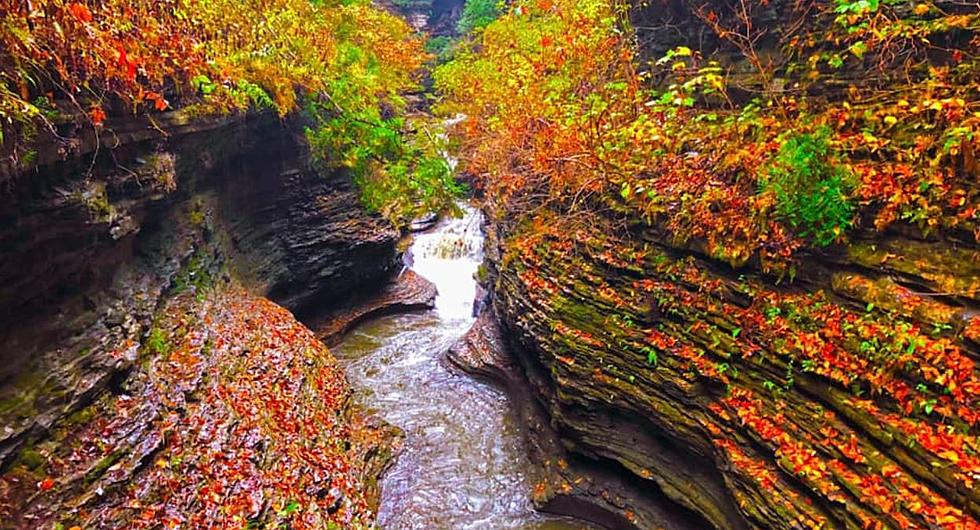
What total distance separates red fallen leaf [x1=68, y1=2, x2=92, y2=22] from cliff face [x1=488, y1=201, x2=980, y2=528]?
726 cm

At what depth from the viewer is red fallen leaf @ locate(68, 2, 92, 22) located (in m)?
5.09

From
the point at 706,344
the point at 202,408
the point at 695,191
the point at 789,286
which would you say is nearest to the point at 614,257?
the point at 695,191

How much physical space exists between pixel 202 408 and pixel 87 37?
4457 millimetres

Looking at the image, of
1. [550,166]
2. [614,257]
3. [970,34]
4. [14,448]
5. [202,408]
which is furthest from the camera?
[550,166]

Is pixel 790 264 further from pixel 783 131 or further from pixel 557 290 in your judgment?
pixel 557 290

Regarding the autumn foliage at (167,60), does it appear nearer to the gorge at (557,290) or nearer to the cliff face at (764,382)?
the gorge at (557,290)

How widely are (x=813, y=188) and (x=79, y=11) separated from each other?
804 centimetres

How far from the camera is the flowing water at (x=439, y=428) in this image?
8.27 meters

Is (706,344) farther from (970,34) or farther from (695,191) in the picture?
(970,34)

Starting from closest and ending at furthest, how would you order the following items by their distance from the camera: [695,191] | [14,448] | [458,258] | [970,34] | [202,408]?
[14,448], [970,34], [202,408], [695,191], [458,258]

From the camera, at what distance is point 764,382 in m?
6.00

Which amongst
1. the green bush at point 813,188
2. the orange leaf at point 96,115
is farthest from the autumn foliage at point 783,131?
the orange leaf at point 96,115

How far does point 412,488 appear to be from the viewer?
8.84 metres

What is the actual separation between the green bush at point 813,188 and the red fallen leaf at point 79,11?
25.4ft
